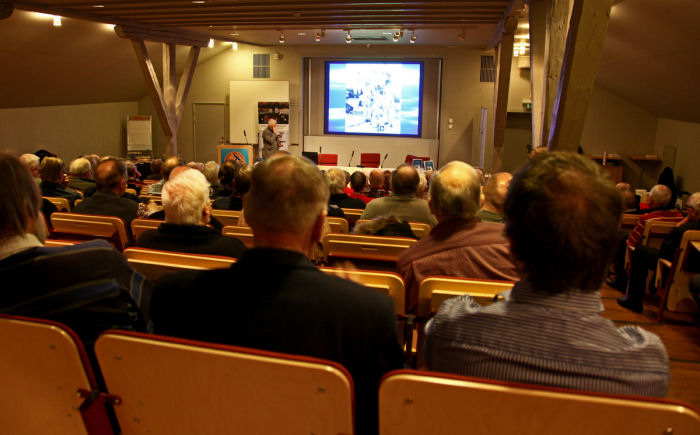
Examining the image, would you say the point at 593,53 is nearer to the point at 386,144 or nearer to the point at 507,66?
the point at 507,66

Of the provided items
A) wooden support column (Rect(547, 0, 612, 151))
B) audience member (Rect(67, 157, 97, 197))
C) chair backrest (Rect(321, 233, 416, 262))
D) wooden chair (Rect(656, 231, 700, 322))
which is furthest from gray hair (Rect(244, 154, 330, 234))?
audience member (Rect(67, 157, 97, 197))

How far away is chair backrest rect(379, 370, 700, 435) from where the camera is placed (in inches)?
36.6

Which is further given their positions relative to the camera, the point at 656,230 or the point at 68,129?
the point at 68,129

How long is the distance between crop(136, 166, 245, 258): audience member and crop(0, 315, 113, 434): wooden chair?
0.96m

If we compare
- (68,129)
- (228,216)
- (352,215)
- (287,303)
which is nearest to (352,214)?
(352,215)

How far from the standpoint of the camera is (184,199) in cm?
224

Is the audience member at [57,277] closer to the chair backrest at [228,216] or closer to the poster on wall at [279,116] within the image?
the chair backrest at [228,216]

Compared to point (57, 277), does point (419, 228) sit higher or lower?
lower

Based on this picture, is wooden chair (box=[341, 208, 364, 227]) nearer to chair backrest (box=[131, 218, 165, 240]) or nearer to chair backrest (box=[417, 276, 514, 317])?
chair backrest (box=[131, 218, 165, 240])

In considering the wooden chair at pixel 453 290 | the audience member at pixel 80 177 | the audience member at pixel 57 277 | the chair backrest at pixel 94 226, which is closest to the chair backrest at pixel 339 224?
the chair backrest at pixel 94 226

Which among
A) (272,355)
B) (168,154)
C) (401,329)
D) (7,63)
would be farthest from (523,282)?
(168,154)

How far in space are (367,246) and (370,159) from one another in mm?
9503

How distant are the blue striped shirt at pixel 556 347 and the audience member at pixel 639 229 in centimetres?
352

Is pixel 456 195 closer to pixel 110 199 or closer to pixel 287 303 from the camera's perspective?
pixel 287 303
